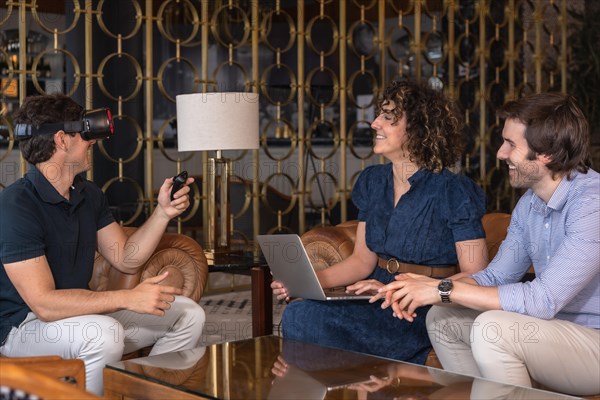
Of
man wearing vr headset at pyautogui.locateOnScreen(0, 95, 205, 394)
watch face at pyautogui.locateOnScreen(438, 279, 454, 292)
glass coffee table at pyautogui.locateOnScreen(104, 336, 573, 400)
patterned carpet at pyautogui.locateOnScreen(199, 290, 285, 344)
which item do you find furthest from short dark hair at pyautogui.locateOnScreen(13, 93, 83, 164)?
patterned carpet at pyautogui.locateOnScreen(199, 290, 285, 344)

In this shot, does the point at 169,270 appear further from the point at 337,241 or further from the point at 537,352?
the point at 537,352

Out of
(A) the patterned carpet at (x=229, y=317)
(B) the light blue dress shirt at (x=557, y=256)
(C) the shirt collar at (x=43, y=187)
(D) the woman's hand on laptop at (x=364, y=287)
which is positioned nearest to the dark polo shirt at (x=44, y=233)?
(C) the shirt collar at (x=43, y=187)

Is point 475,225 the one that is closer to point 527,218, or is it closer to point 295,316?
point 527,218

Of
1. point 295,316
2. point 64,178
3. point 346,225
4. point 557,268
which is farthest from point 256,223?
point 557,268

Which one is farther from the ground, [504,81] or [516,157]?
[504,81]

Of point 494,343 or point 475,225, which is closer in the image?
point 494,343

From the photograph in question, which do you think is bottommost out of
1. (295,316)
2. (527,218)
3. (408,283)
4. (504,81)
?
(295,316)

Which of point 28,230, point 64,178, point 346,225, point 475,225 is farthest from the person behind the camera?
point 346,225

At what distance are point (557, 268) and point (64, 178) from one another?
159 centimetres

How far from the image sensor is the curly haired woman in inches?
127

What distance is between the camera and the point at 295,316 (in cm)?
324

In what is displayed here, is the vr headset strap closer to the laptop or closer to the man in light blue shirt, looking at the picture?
the laptop

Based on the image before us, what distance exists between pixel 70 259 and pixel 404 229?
1214 mm

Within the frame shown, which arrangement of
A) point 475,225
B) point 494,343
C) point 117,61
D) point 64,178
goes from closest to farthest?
point 494,343
point 64,178
point 475,225
point 117,61
